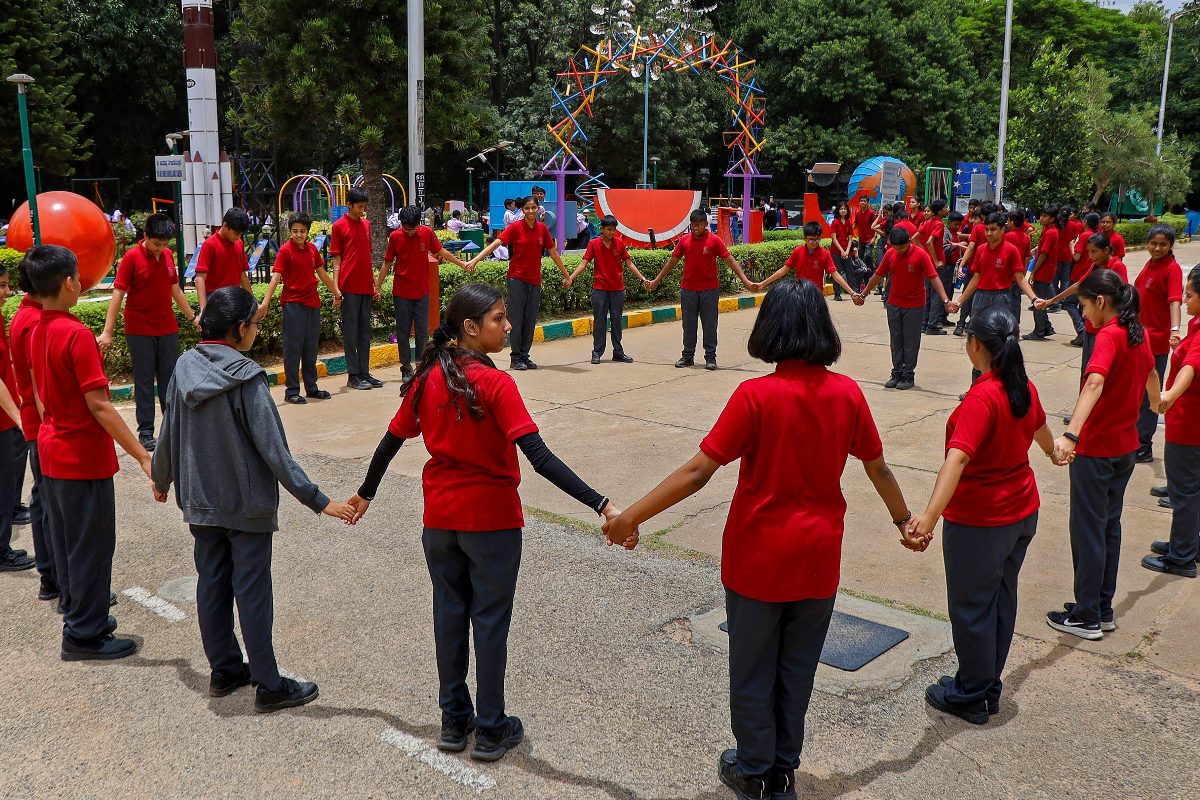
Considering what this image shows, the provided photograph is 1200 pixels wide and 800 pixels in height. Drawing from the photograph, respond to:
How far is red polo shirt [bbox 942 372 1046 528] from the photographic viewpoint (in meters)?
3.79

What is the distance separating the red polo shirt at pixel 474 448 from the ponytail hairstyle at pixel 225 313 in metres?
0.85

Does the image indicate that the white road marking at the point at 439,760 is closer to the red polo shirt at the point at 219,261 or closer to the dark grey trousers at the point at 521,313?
the red polo shirt at the point at 219,261

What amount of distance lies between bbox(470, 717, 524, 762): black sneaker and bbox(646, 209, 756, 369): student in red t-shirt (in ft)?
26.6

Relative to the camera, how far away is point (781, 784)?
342 cm

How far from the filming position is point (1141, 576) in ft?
18.5

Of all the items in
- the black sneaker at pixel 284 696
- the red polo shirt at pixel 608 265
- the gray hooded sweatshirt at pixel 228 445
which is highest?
the red polo shirt at pixel 608 265

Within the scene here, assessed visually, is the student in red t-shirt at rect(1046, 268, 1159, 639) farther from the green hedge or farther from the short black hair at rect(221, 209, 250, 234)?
the short black hair at rect(221, 209, 250, 234)

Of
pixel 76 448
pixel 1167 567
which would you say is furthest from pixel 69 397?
pixel 1167 567

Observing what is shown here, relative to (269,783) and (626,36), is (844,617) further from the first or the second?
(626,36)

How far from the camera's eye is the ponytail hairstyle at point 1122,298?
4777 millimetres

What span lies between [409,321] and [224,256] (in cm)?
236

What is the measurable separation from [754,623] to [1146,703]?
6.61 feet

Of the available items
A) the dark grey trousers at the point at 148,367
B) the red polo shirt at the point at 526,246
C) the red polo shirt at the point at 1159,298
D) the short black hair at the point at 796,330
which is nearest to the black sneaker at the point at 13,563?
the dark grey trousers at the point at 148,367

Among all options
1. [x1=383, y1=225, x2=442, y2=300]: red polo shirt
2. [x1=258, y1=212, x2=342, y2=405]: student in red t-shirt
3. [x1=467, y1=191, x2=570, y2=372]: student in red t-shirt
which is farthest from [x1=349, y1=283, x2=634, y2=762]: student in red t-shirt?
[x1=467, y1=191, x2=570, y2=372]: student in red t-shirt
